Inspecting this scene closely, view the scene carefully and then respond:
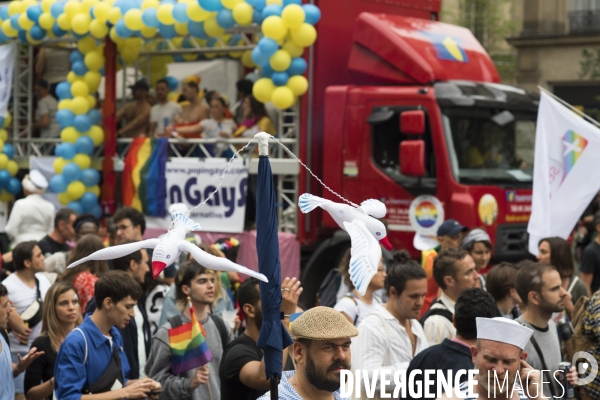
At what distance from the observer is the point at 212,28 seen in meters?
11.3

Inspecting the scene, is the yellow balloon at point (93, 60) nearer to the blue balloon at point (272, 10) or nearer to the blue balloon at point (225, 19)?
the blue balloon at point (225, 19)

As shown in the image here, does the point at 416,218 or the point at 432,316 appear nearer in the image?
the point at 432,316

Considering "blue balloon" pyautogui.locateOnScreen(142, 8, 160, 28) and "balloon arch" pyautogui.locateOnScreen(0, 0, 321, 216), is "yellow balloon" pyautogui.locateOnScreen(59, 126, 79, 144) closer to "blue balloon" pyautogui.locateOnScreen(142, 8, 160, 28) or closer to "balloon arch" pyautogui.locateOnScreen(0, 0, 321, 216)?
"balloon arch" pyautogui.locateOnScreen(0, 0, 321, 216)

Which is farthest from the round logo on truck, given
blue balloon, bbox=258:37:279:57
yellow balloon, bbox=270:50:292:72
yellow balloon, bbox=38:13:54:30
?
yellow balloon, bbox=38:13:54:30

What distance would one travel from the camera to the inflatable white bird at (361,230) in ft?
13.1

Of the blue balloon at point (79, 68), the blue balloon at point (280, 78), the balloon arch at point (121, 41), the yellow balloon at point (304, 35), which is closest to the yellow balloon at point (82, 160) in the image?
the balloon arch at point (121, 41)

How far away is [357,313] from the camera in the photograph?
664 cm

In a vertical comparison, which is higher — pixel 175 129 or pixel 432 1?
pixel 432 1

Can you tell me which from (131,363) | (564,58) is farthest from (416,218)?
(564,58)

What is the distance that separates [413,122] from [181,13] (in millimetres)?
3127

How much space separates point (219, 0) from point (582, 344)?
6.52 meters

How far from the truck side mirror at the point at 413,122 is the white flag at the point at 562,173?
1.43 metres

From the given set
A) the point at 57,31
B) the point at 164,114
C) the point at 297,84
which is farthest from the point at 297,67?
the point at 57,31

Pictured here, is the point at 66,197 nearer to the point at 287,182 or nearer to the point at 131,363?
the point at 287,182
